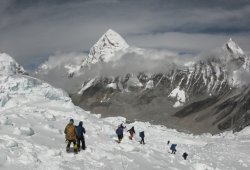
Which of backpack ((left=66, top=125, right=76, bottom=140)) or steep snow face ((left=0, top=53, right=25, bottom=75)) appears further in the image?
steep snow face ((left=0, top=53, right=25, bottom=75))

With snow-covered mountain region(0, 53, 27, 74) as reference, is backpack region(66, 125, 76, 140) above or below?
below

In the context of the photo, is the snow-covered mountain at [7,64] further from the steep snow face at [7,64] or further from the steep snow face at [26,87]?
the steep snow face at [26,87]

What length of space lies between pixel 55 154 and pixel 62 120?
16251 mm

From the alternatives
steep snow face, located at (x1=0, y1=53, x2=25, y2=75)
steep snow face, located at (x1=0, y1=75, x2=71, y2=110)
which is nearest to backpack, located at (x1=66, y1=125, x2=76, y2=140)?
steep snow face, located at (x1=0, y1=75, x2=71, y2=110)

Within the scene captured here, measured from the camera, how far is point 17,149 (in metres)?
23.3

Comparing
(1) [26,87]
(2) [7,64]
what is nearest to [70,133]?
(1) [26,87]

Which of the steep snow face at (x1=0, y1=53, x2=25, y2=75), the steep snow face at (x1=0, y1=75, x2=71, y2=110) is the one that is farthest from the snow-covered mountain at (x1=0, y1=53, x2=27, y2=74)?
the steep snow face at (x1=0, y1=75, x2=71, y2=110)

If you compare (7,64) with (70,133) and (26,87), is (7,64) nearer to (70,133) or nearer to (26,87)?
(26,87)

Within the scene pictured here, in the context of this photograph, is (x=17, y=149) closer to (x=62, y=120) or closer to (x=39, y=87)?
(x=62, y=120)

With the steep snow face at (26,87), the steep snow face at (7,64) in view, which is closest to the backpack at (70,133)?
the steep snow face at (26,87)

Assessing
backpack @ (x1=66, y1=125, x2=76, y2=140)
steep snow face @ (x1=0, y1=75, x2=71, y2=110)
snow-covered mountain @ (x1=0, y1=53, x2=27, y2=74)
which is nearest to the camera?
backpack @ (x1=66, y1=125, x2=76, y2=140)

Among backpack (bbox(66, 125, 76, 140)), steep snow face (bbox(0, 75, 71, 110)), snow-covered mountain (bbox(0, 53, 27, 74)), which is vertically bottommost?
backpack (bbox(66, 125, 76, 140))

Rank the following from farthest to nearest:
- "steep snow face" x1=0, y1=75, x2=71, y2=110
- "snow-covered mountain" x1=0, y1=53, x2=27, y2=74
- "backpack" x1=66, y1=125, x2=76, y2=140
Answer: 1. "snow-covered mountain" x1=0, y1=53, x2=27, y2=74
2. "steep snow face" x1=0, y1=75, x2=71, y2=110
3. "backpack" x1=66, y1=125, x2=76, y2=140

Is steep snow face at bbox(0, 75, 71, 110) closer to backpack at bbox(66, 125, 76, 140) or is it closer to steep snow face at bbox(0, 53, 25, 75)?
steep snow face at bbox(0, 53, 25, 75)
